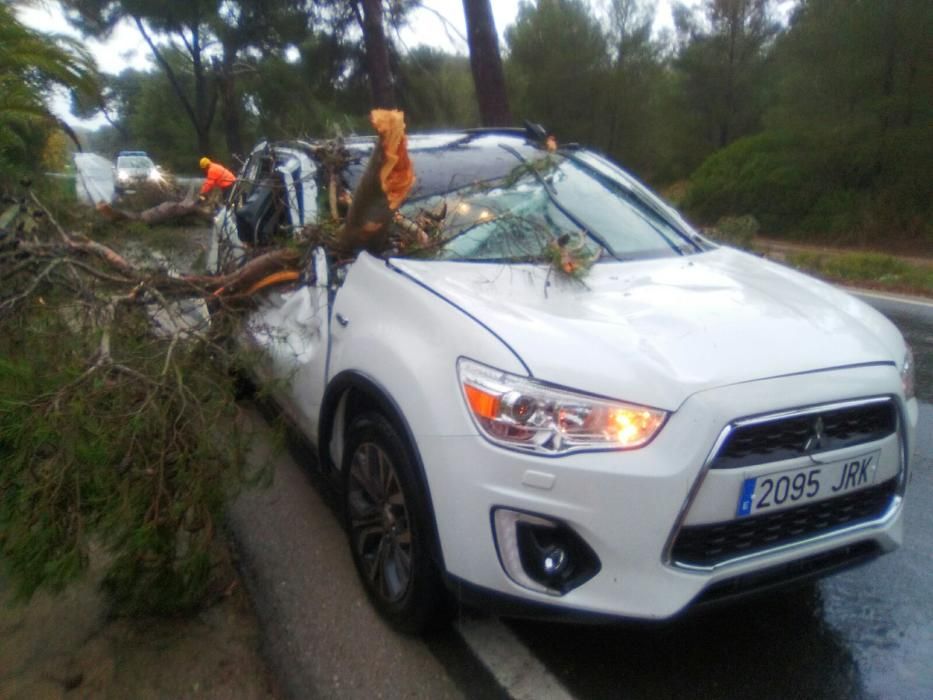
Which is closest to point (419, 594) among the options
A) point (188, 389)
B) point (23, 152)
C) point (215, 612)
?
point (215, 612)

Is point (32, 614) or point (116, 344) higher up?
point (116, 344)

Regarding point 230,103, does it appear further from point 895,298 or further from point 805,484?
point 805,484

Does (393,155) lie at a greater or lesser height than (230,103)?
greater

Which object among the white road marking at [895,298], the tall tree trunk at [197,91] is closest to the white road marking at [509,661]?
the white road marking at [895,298]

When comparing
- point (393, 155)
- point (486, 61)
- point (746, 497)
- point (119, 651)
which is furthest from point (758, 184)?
point (119, 651)

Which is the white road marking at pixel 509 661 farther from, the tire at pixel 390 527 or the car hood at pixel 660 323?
the car hood at pixel 660 323

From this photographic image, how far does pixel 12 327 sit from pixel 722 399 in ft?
9.79

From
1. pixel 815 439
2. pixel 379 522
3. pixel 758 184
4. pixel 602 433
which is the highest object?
pixel 602 433

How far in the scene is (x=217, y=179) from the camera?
619 cm

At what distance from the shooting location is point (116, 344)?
373 cm

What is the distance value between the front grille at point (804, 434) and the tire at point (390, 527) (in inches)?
38.0

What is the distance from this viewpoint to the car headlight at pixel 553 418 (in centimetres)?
268

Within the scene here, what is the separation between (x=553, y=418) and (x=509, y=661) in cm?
99

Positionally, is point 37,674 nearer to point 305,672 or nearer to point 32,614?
point 32,614
